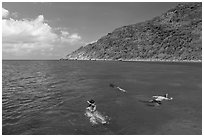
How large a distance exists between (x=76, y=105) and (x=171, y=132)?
1613 centimetres

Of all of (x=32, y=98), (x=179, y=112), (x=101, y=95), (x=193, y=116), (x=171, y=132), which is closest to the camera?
(x=171, y=132)

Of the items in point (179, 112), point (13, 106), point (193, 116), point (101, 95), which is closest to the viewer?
point (193, 116)

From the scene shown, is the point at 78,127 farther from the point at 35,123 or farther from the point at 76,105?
the point at 76,105

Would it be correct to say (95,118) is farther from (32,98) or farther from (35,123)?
(32,98)

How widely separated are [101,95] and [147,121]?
1718 centimetres

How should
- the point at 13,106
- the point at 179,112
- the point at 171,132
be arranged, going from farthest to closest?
the point at 13,106
the point at 179,112
the point at 171,132

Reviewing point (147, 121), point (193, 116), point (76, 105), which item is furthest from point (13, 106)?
point (193, 116)

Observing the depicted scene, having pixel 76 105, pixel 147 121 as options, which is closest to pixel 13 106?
pixel 76 105

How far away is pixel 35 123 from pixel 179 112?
64.8 ft

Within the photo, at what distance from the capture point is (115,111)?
28297mm

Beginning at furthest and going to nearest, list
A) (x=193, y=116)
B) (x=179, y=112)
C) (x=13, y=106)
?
(x=13, y=106) < (x=179, y=112) < (x=193, y=116)

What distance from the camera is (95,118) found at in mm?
24406

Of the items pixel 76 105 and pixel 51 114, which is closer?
pixel 51 114

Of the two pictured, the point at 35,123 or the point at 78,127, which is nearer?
the point at 78,127
